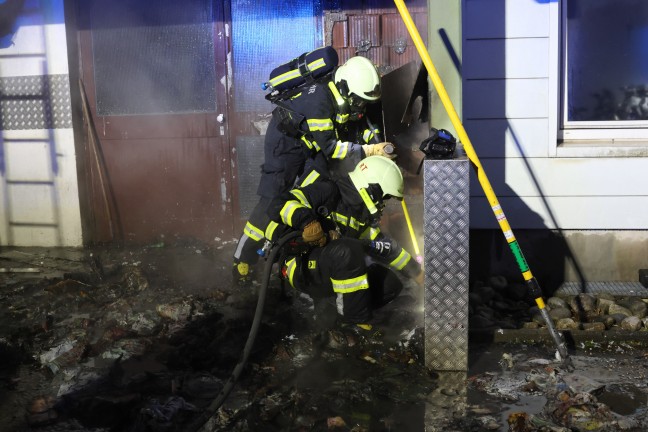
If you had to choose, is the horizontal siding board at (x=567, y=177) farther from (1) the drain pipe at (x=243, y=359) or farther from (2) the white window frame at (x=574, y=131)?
(1) the drain pipe at (x=243, y=359)

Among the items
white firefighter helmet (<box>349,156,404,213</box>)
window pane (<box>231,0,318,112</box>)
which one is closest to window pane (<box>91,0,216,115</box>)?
window pane (<box>231,0,318,112</box>)

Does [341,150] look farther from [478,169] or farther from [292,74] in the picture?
[478,169]

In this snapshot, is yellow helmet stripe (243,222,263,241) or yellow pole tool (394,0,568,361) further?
yellow helmet stripe (243,222,263,241)

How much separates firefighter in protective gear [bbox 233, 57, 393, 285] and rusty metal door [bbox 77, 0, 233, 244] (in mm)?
1454

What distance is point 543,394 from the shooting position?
429 centimetres

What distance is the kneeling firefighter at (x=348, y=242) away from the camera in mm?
4918

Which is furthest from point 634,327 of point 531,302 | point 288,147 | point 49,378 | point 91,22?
point 91,22

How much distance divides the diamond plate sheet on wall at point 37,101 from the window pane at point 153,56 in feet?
1.29

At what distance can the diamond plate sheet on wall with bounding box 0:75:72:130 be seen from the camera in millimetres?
7805

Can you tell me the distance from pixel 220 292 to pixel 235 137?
209cm

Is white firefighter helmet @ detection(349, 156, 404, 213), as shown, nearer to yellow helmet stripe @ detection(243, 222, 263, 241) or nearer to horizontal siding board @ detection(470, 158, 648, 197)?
yellow helmet stripe @ detection(243, 222, 263, 241)

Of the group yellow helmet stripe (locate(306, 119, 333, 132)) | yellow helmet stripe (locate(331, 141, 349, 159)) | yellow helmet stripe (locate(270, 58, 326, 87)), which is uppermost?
yellow helmet stripe (locate(270, 58, 326, 87))

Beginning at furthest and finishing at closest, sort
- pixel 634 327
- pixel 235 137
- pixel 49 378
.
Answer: pixel 235 137, pixel 634 327, pixel 49 378

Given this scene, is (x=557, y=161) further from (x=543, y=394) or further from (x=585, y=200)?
(x=543, y=394)
